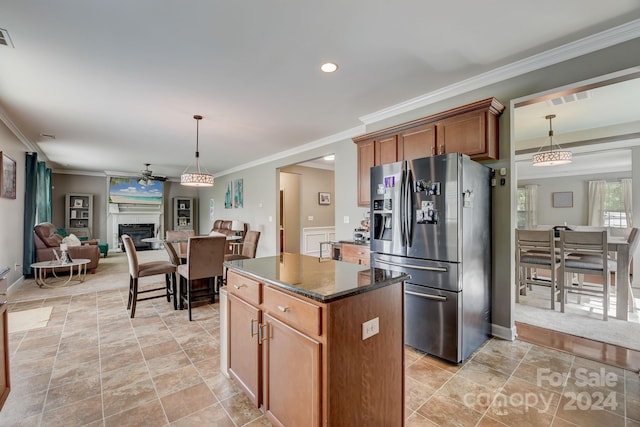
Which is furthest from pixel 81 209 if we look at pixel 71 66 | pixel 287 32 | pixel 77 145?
pixel 287 32

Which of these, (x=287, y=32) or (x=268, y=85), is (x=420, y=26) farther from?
(x=268, y=85)

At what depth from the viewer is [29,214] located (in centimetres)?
526

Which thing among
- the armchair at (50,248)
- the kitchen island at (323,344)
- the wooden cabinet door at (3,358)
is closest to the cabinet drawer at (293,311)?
the kitchen island at (323,344)

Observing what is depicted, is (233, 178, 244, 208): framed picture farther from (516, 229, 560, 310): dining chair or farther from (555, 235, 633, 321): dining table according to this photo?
(555, 235, 633, 321): dining table

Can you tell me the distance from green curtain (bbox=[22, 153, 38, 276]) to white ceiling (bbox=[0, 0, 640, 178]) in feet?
4.61

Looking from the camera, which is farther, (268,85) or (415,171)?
(268,85)

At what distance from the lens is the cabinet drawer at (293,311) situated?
127cm

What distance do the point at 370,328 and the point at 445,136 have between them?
228cm

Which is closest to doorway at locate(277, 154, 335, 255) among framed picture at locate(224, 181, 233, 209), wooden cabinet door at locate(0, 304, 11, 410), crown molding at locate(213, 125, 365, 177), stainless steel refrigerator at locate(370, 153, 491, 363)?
crown molding at locate(213, 125, 365, 177)

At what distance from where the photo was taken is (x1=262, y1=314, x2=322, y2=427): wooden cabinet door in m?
1.28

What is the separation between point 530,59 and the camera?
8.38 ft

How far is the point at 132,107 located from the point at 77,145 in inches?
129

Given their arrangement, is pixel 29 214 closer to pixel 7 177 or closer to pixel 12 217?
pixel 12 217

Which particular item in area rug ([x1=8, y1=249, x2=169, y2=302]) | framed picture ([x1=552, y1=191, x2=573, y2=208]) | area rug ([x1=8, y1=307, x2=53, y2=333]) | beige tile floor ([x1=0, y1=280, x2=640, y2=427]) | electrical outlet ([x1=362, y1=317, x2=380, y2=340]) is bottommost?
beige tile floor ([x1=0, y1=280, x2=640, y2=427])
